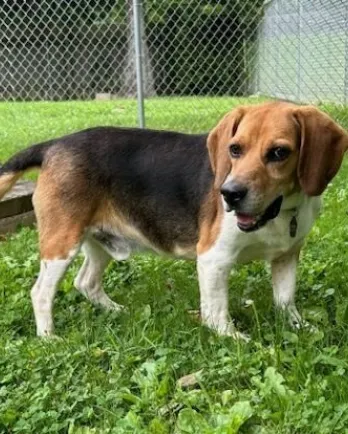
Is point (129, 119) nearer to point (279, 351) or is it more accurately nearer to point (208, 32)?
point (208, 32)

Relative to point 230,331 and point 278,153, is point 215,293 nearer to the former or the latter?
point 230,331

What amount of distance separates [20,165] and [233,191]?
1591mm

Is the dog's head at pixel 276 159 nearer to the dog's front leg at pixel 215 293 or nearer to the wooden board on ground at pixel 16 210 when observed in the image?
the dog's front leg at pixel 215 293

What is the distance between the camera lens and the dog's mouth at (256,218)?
11.9 feet

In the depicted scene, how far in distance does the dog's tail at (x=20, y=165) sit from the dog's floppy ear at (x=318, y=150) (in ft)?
5.54

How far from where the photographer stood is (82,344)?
13.1ft

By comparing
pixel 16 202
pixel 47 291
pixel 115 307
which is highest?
pixel 47 291

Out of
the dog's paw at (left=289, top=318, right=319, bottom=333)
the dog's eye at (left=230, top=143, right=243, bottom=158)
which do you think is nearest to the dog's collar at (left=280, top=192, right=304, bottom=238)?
the dog's eye at (left=230, top=143, right=243, bottom=158)

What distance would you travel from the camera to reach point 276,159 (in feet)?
11.7

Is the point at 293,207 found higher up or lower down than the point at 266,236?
higher up

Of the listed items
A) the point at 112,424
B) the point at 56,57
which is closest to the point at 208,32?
the point at 56,57

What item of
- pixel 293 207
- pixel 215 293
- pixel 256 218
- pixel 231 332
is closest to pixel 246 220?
pixel 256 218

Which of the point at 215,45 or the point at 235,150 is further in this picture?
the point at 215,45

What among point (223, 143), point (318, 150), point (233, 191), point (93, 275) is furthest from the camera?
point (93, 275)
